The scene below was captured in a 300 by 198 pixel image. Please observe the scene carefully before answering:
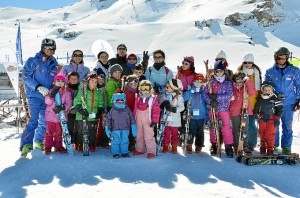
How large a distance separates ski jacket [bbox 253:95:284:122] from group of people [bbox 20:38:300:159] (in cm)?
2

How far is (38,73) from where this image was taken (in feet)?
19.3

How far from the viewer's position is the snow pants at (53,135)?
579 cm

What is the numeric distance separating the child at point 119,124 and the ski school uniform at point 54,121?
0.79 m

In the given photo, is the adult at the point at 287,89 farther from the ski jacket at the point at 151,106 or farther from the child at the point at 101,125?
the child at the point at 101,125

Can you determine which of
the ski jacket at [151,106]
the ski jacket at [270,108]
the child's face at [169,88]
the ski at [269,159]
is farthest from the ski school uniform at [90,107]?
the ski jacket at [270,108]

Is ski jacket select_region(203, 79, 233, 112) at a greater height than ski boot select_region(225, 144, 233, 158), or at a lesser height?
greater

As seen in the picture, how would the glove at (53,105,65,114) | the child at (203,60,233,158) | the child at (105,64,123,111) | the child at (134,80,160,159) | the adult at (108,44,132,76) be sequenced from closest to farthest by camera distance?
the glove at (53,105,65,114) < the child at (134,80,160,159) < the child at (203,60,233,158) < the child at (105,64,123,111) < the adult at (108,44,132,76)

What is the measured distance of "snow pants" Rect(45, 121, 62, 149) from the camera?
5.79 m

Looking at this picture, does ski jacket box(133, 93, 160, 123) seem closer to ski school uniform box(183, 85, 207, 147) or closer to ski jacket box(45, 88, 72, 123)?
ski school uniform box(183, 85, 207, 147)

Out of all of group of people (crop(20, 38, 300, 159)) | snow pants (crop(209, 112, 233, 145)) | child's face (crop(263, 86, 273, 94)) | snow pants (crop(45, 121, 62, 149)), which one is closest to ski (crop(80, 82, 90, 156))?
group of people (crop(20, 38, 300, 159))

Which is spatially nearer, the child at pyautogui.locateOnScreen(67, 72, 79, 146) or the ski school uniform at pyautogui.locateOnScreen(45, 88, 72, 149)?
the ski school uniform at pyautogui.locateOnScreen(45, 88, 72, 149)

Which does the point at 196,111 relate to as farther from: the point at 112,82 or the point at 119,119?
the point at 112,82

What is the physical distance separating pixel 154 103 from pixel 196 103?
80 cm

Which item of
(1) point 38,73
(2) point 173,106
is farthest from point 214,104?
(1) point 38,73
